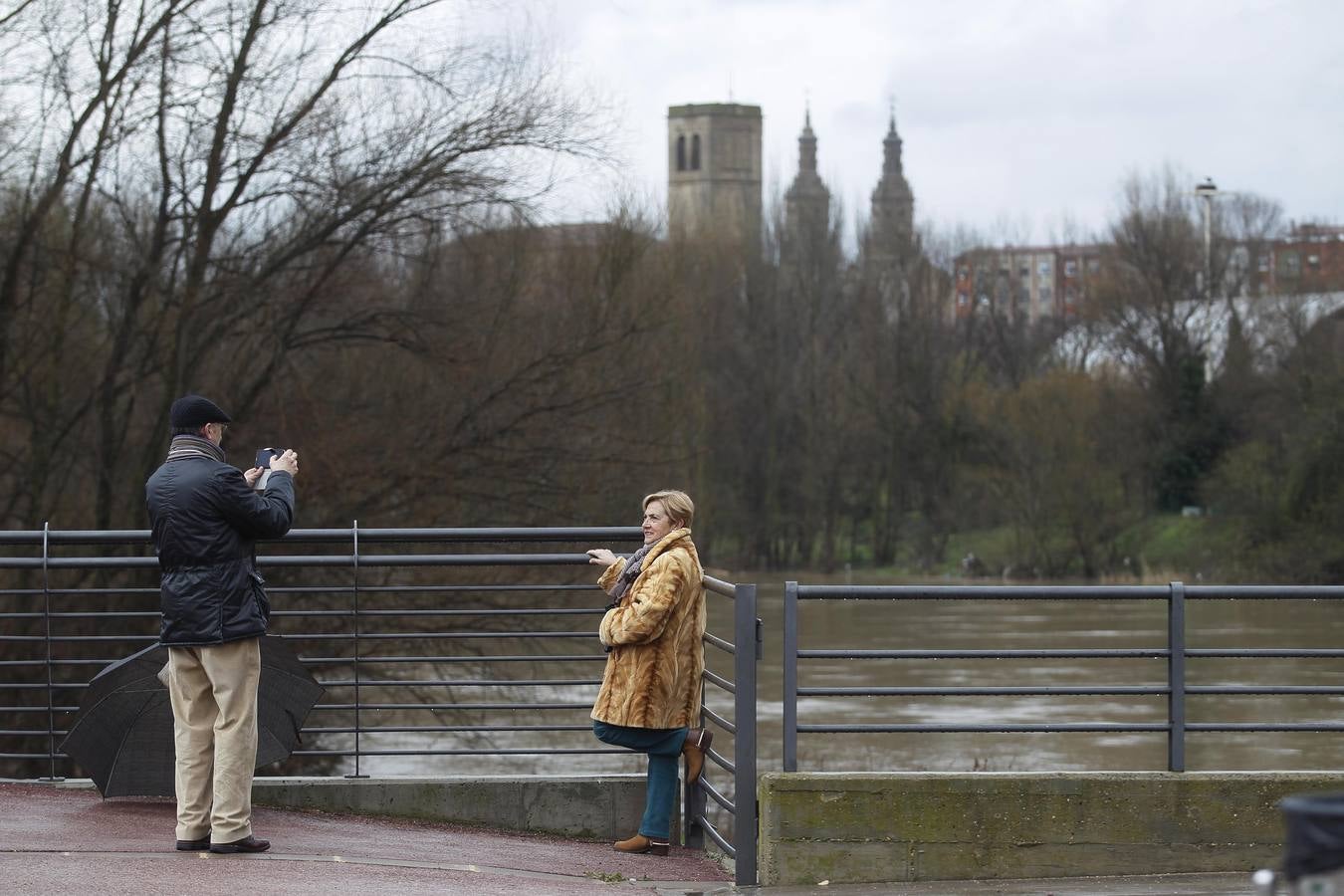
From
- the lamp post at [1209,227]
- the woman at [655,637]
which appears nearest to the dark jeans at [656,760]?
the woman at [655,637]

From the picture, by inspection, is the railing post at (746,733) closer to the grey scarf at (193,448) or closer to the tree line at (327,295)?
the grey scarf at (193,448)

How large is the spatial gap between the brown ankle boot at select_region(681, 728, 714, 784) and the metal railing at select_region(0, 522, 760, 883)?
0.32ft

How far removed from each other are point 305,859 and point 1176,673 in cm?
363

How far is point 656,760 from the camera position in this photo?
25.0 ft

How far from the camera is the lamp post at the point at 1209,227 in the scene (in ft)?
217

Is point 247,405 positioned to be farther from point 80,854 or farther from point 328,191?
point 80,854

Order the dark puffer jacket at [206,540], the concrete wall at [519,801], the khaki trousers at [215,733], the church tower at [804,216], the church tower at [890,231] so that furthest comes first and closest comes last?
1. the church tower at [890,231]
2. the church tower at [804,216]
3. the concrete wall at [519,801]
4. the khaki trousers at [215,733]
5. the dark puffer jacket at [206,540]

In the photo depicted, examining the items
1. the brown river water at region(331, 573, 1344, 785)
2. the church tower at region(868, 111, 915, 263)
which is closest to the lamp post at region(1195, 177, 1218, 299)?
the church tower at region(868, 111, 915, 263)

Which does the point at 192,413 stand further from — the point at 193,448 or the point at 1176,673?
the point at 1176,673

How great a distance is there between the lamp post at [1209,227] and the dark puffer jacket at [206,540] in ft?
207

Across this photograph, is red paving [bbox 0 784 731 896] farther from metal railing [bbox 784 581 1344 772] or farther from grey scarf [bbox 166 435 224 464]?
grey scarf [bbox 166 435 224 464]

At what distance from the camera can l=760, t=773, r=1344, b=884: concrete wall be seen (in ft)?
23.3

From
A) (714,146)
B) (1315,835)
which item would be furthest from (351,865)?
(714,146)

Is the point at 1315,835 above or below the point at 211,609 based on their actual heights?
below
